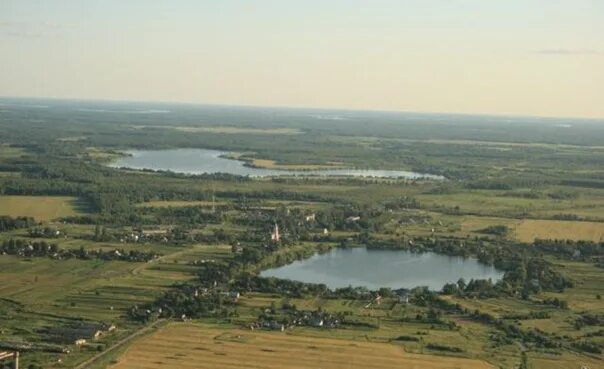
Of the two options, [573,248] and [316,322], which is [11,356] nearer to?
[316,322]

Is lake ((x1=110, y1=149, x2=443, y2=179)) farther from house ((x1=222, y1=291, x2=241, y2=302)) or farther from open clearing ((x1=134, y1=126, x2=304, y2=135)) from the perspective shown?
house ((x1=222, y1=291, x2=241, y2=302))

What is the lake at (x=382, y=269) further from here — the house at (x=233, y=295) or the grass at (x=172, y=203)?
the grass at (x=172, y=203)

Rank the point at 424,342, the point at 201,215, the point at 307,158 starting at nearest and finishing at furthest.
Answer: the point at 424,342 → the point at 201,215 → the point at 307,158

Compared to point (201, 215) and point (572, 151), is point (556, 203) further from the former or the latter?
point (572, 151)

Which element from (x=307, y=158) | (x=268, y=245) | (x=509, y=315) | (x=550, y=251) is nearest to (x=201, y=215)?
(x=268, y=245)

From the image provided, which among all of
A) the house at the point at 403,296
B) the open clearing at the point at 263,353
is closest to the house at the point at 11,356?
the open clearing at the point at 263,353

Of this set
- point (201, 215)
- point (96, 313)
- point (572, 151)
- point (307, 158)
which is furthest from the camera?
point (572, 151)

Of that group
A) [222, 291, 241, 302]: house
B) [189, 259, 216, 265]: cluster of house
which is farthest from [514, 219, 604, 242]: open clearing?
[222, 291, 241, 302]: house

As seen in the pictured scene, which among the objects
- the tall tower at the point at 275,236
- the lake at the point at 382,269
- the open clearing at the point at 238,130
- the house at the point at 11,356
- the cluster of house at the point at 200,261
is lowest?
the lake at the point at 382,269
